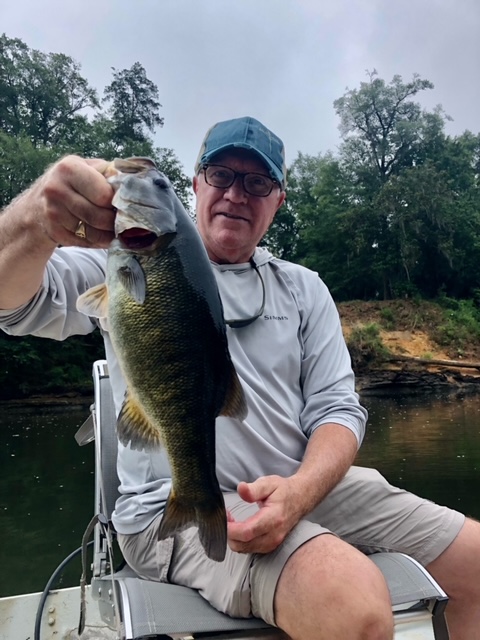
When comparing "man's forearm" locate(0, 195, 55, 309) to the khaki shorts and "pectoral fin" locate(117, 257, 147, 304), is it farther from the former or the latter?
the khaki shorts

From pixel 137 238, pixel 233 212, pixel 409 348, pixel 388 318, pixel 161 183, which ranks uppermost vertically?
pixel 388 318

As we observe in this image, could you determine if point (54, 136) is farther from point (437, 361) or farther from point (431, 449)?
point (431, 449)

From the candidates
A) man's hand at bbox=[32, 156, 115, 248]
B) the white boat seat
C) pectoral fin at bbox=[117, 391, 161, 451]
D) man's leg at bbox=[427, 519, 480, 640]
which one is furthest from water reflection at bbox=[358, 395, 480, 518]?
man's hand at bbox=[32, 156, 115, 248]

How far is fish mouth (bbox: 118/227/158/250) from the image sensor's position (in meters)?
1.31

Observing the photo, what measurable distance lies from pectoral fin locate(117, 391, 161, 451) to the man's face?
1.12m

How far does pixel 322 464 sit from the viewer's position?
191 centimetres

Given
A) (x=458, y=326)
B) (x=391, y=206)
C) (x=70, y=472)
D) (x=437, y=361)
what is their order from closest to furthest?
(x=70, y=472) < (x=437, y=361) < (x=458, y=326) < (x=391, y=206)

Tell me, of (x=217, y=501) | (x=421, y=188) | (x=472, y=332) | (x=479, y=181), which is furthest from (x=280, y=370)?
(x=479, y=181)

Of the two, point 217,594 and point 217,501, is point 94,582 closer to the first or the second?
point 217,594

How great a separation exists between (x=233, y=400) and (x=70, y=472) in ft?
29.3

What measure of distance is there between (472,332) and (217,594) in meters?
24.9

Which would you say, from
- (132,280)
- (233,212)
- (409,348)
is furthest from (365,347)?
(132,280)

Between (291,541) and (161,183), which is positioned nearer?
(161,183)

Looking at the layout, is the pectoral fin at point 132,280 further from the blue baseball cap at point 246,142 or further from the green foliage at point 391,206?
the green foliage at point 391,206
